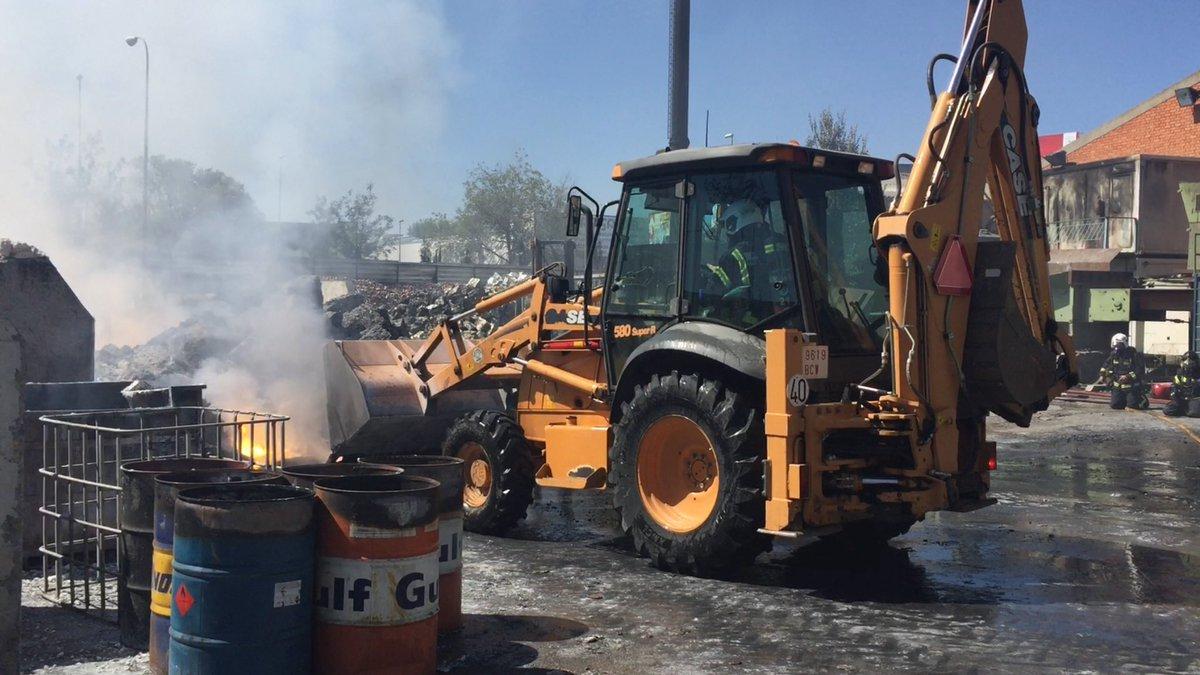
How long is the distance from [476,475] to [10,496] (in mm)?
4774

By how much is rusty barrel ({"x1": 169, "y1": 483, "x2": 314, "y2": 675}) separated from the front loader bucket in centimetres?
491

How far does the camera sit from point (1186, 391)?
17109mm

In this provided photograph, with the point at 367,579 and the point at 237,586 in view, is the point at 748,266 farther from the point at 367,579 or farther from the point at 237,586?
the point at 237,586

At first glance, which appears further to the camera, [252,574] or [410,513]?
[410,513]

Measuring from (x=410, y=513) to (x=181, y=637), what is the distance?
1.03m

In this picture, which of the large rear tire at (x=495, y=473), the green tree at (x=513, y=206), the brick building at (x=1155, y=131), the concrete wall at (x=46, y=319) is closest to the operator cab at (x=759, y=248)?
the large rear tire at (x=495, y=473)

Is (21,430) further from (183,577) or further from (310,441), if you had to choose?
(310,441)

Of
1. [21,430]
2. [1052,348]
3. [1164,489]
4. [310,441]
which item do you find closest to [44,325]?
[310,441]

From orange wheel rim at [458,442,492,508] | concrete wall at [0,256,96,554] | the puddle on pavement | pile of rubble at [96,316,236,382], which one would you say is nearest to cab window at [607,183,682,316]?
orange wheel rim at [458,442,492,508]

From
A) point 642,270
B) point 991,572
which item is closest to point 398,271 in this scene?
point 642,270

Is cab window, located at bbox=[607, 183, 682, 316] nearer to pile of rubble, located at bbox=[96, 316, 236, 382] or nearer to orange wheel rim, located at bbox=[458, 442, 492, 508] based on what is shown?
orange wheel rim, located at bbox=[458, 442, 492, 508]

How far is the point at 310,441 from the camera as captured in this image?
10586 millimetres

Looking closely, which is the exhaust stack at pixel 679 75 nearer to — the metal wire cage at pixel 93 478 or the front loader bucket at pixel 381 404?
the front loader bucket at pixel 381 404

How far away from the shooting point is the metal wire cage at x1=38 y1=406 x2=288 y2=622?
5969mm
